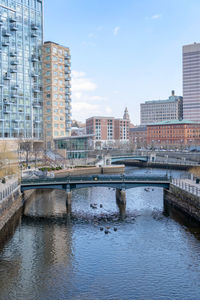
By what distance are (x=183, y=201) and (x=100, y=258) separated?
73.6ft

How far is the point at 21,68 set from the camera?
11675 cm

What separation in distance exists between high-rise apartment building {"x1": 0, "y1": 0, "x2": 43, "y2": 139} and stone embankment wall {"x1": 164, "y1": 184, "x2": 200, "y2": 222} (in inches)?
2715

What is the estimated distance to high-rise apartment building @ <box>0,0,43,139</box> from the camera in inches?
4358

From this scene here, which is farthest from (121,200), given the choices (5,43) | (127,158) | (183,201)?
(5,43)

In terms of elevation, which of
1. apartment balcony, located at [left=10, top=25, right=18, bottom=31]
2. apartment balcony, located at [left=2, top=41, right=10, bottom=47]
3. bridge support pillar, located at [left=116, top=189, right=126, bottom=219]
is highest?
apartment balcony, located at [left=10, top=25, right=18, bottom=31]

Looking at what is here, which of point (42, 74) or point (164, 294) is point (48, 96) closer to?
point (42, 74)

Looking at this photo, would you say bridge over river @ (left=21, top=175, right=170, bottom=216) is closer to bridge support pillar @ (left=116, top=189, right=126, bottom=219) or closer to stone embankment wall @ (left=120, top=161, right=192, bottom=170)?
bridge support pillar @ (left=116, top=189, right=126, bottom=219)

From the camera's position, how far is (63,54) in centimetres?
13112

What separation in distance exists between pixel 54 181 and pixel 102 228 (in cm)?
1763

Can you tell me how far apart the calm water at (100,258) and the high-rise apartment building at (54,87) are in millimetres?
A: 76887

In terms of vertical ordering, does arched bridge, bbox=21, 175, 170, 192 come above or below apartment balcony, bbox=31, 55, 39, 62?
below

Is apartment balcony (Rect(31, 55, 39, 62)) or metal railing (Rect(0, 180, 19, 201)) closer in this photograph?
metal railing (Rect(0, 180, 19, 201))

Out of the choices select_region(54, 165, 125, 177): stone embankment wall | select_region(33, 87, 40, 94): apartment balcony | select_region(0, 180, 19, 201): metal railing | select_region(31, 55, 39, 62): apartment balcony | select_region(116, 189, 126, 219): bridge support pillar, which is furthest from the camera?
select_region(33, 87, 40, 94): apartment balcony

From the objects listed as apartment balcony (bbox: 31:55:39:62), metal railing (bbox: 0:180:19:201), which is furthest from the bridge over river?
apartment balcony (bbox: 31:55:39:62)
